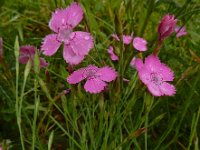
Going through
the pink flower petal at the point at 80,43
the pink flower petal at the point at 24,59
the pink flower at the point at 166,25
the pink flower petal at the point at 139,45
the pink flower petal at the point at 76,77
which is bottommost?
the pink flower petal at the point at 24,59

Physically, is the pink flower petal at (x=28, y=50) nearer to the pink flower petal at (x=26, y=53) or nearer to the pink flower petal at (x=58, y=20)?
the pink flower petal at (x=26, y=53)

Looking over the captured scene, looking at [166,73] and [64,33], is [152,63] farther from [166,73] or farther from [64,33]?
[64,33]

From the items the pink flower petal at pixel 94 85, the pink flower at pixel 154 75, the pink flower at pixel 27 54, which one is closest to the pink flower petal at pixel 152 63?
the pink flower at pixel 154 75

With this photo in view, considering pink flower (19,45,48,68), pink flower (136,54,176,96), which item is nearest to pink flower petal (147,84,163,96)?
pink flower (136,54,176,96)

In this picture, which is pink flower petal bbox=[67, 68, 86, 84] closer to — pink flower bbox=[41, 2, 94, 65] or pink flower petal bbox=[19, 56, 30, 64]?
pink flower bbox=[41, 2, 94, 65]

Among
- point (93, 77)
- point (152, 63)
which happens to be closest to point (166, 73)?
point (152, 63)

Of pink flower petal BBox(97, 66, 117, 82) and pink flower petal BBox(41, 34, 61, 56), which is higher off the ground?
pink flower petal BBox(41, 34, 61, 56)
